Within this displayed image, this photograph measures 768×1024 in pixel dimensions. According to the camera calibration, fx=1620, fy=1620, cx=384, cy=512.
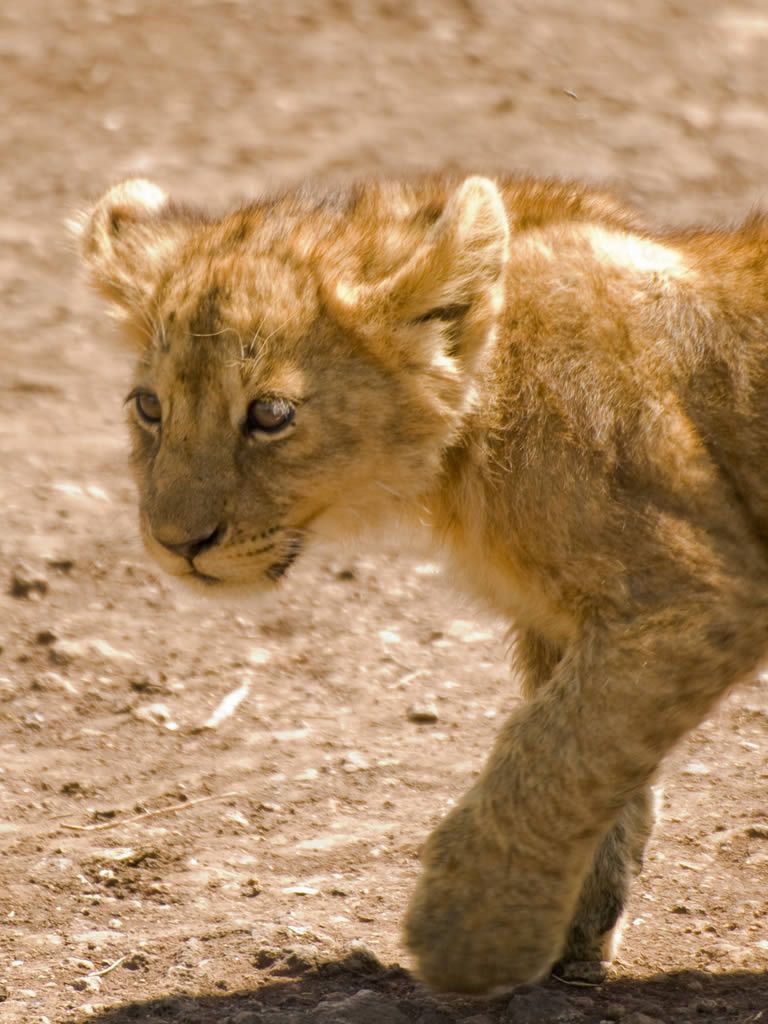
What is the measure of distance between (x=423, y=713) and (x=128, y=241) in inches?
76.4

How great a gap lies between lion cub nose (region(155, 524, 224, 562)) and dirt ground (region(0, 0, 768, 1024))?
94cm

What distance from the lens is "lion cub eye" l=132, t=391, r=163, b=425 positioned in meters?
4.09

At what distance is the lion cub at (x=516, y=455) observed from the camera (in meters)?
3.70

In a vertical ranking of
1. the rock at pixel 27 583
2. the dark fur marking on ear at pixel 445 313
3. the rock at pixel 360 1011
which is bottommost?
the rock at pixel 360 1011

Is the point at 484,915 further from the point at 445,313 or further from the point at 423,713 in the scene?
the point at 423,713

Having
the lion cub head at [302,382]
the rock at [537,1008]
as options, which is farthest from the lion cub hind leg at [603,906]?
the lion cub head at [302,382]

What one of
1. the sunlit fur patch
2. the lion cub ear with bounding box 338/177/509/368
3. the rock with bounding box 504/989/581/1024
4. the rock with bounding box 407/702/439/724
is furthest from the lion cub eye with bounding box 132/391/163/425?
the rock with bounding box 407/702/439/724

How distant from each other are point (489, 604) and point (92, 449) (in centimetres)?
315

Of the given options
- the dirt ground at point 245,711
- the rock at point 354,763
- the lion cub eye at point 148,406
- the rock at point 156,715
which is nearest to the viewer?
the lion cub eye at point 148,406

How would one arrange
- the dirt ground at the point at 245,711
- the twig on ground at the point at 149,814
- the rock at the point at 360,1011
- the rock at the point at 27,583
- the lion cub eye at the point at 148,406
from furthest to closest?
the rock at the point at 27,583 < the twig on ground at the point at 149,814 < the dirt ground at the point at 245,711 < the lion cub eye at the point at 148,406 < the rock at the point at 360,1011

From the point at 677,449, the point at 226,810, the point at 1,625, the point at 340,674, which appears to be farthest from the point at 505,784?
the point at 1,625

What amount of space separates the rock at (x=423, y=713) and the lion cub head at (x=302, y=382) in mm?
1445

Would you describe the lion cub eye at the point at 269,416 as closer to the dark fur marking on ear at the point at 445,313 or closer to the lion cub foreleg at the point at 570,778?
the dark fur marking on ear at the point at 445,313

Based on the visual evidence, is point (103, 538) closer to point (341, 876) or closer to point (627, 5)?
point (341, 876)
